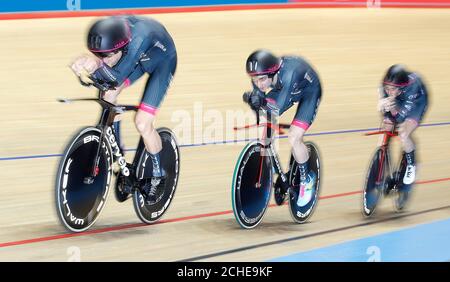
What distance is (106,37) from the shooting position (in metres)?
3.51

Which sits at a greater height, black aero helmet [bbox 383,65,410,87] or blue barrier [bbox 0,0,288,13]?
blue barrier [bbox 0,0,288,13]

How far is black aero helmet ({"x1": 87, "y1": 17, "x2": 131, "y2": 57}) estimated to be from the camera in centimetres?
351

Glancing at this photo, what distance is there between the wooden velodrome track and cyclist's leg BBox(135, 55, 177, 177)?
0.39 metres

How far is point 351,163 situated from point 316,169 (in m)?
1.74

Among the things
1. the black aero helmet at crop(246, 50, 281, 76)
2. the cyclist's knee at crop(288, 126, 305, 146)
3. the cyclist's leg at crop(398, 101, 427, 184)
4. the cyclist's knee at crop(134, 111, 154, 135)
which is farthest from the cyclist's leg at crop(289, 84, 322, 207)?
the cyclist's knee at crop(134, 111, 154, 135)

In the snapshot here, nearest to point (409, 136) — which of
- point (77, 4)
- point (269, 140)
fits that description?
point (269, 140)

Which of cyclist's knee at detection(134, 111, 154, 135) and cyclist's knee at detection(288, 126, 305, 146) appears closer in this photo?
cyclist's knee at detection(134, 111, 154, 135)

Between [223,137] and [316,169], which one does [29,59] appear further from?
[316,169]

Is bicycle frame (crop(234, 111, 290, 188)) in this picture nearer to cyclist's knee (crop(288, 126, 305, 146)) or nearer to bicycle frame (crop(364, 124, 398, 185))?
cyclist's knee (crop(288, 126, 305, 146))

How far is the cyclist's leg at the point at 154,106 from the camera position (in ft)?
12.3

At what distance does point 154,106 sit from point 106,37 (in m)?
0.41
